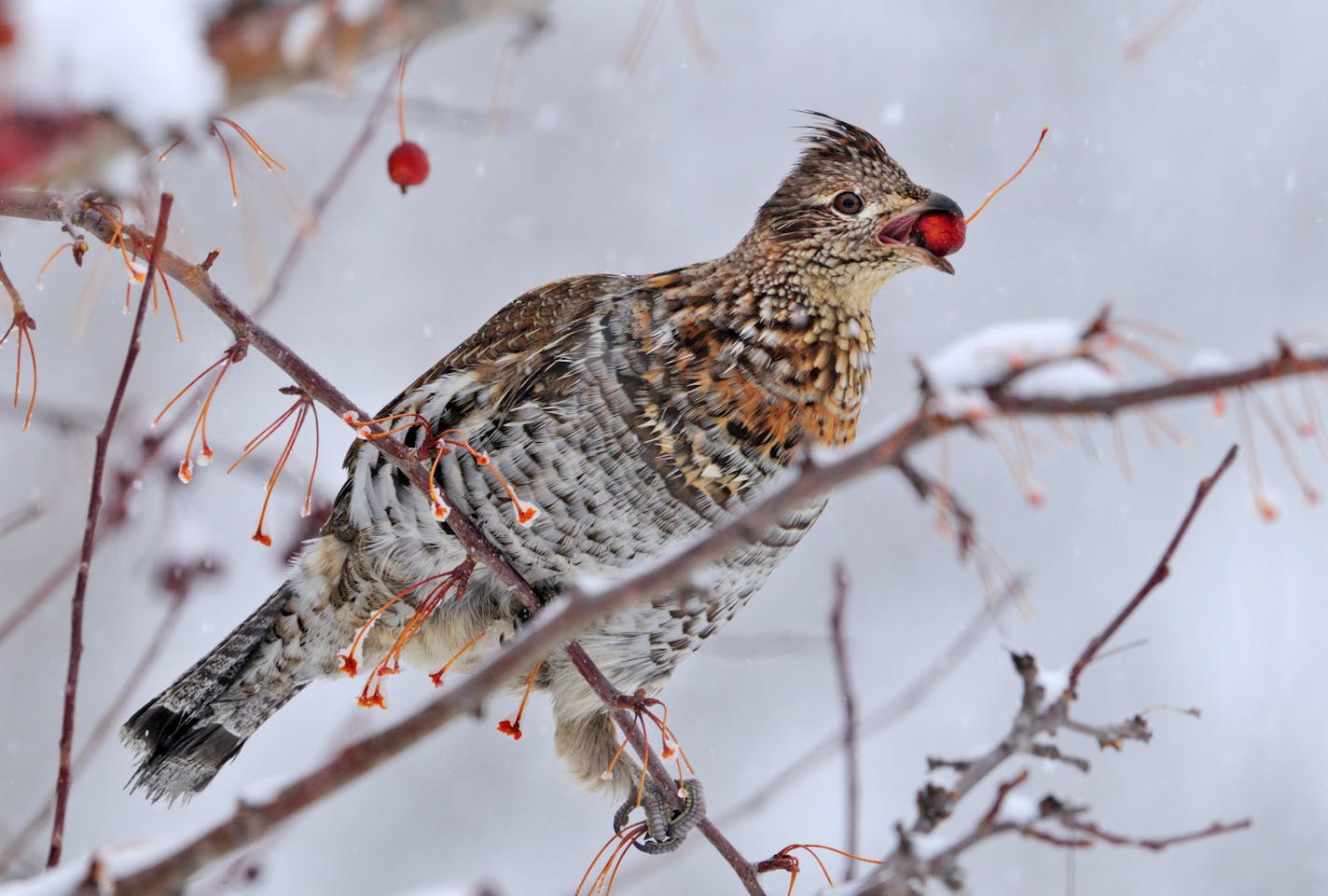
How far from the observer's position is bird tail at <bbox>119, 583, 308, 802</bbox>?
10.8 ft

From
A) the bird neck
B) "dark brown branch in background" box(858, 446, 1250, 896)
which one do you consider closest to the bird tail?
the bird neck

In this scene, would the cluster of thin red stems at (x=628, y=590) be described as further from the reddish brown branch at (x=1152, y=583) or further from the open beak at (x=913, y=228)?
the open beak at (x=913, y=228)

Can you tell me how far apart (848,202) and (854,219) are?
0.06 m

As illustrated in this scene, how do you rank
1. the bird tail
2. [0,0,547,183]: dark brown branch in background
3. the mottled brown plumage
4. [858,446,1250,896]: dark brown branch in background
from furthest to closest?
1. the bird tail
2. the mottled brown plumage
3. [858,446,1250,896]: dark brown branch in background
4. [0,0,547,183]: dark brown branch in background

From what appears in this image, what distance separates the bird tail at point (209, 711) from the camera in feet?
10.8

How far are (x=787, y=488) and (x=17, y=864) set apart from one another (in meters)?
2.26

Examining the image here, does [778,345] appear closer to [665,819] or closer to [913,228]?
[913,228]

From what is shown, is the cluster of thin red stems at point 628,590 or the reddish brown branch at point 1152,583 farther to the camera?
the reddish brown branch at point 1152,583

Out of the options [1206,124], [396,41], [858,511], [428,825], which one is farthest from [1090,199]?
[396,41]

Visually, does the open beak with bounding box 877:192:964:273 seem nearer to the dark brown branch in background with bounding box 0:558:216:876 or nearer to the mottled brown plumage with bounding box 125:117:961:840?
the mottled brown plumage with bounding box 125:117:961:840

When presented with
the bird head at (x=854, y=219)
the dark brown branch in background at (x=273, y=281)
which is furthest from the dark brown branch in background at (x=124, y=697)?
the bird head at (x=854, y=219)

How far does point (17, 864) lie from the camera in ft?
8.52

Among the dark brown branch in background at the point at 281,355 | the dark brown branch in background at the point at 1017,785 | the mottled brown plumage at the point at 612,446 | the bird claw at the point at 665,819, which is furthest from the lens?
the bird claw at the point at 665,819

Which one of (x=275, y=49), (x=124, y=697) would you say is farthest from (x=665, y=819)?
(x=275, y=49)
